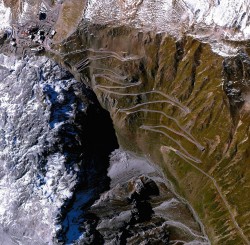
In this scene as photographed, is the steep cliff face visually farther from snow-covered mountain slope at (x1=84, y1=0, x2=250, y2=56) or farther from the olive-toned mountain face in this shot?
snow-covered mountain slope at (x1=84, y1=0, x2=250, y2=56)

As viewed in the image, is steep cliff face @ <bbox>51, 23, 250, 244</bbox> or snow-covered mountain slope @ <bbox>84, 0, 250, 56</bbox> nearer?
snow-covered mountain slope @ <bbox>84, 0, 250, 56</bbox>

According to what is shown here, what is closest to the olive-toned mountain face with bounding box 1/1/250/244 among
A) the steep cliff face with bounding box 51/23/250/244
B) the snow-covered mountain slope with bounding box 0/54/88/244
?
the steep cliff face with bounding box 51/23/250/244

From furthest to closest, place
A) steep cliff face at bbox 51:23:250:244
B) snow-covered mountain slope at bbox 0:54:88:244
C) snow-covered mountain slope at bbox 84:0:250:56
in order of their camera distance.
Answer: snow-covered mountain slope at bbox 0:54:88:244 < steep cliff face at bbox 51:23:250:244 < snow-covered mountain slope at bbox 84:0:250:56

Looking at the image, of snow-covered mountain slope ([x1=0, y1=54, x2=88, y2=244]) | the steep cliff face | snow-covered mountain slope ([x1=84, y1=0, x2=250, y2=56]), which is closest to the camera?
snow-covered mountain slope ([x1=84, y1=0, x2=250, y2=56])

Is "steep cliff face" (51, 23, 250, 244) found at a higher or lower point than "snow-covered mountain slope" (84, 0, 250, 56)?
lower

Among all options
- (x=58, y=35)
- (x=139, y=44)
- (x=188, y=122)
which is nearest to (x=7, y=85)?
(x=58, y=35)

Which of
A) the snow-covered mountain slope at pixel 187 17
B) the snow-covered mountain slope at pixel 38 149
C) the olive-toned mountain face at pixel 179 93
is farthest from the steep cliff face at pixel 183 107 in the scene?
the snow-covered mountain slope at pixel 38 149

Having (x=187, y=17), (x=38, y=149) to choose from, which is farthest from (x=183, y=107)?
(x=38, y=149)

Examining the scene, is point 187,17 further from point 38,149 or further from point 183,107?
point 38,149

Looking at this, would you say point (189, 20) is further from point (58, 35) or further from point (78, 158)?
point (78, 158)
